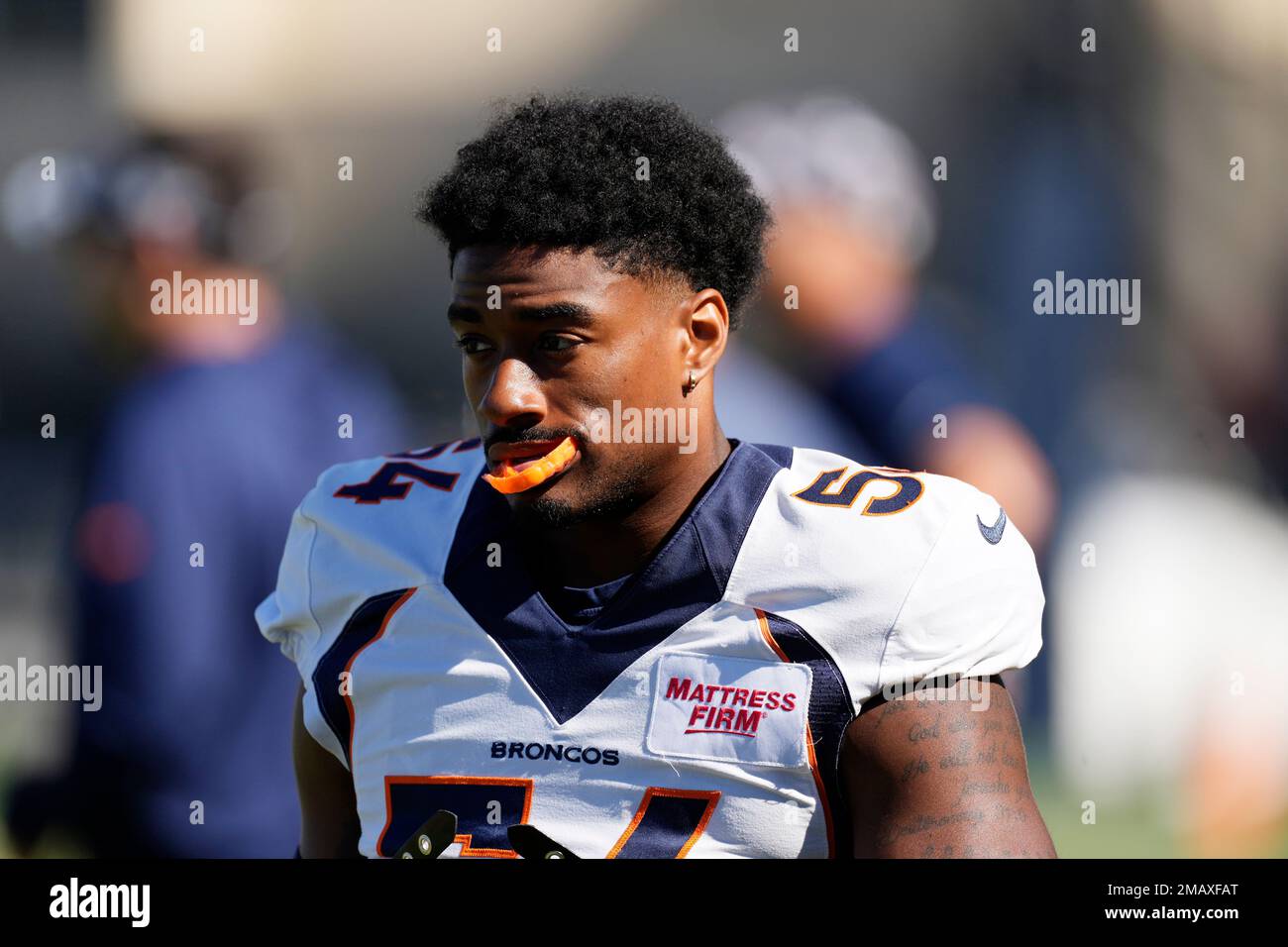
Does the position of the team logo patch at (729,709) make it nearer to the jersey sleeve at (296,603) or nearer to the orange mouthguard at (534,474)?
the orange mouthguard at (534,474)

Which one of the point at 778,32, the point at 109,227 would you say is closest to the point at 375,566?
the point at 109,227

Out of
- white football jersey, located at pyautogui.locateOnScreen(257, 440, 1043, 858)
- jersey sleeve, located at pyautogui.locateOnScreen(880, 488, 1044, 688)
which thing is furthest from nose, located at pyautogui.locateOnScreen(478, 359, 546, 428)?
jersey sleeve, located at pyautogui.locateOnScreen(880, 488, 1044, 688)

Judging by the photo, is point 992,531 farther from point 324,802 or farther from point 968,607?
point 324,802

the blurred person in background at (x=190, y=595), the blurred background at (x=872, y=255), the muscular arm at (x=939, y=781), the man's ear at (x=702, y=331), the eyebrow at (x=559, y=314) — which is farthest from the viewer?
the blurred background at (x=872, y=255)

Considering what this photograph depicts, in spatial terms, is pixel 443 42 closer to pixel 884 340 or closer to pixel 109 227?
pixel 109 227

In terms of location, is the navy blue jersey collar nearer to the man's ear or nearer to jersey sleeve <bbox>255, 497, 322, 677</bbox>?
the man's ear

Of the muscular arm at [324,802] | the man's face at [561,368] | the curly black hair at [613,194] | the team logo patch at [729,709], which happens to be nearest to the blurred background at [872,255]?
the curly black hair at [613,194]

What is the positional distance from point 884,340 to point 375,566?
149cm

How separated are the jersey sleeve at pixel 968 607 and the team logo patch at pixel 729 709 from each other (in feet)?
0.44

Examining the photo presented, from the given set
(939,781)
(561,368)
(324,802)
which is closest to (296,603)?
(324,802)

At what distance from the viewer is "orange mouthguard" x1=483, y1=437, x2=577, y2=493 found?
2.03m

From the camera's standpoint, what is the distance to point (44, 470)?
4906 millimetres

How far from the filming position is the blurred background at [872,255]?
3.66 meters

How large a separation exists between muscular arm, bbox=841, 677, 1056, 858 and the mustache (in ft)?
1.86
